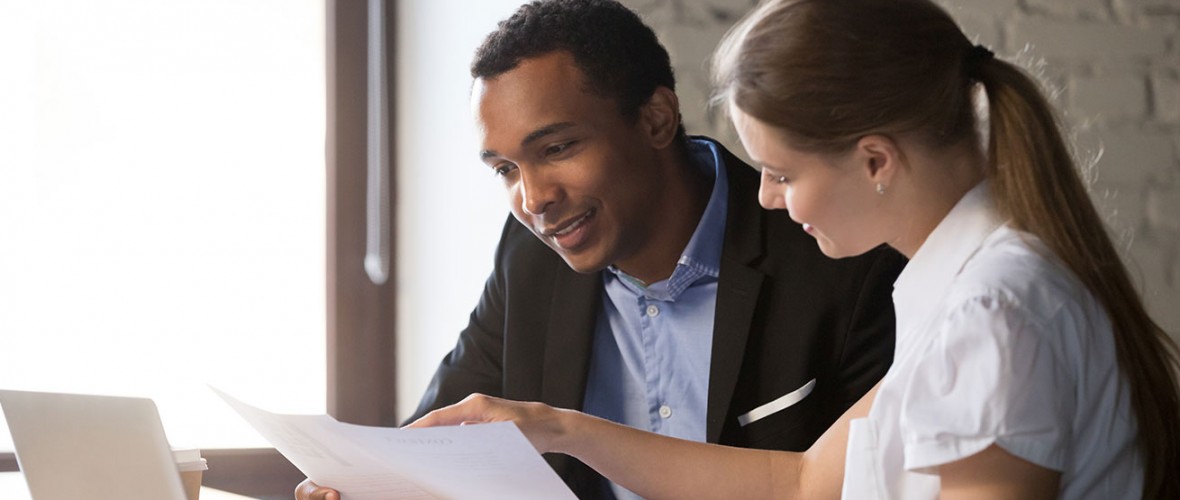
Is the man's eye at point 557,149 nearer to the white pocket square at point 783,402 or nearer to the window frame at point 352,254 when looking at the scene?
the white pocket square at point 783,402

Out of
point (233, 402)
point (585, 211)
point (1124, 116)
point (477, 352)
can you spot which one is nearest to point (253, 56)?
point (477, 352)

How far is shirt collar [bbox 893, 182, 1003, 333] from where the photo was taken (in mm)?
867

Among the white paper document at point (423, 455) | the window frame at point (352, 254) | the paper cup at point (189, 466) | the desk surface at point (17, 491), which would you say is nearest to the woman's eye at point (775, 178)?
the white paper document at point (423, 455)

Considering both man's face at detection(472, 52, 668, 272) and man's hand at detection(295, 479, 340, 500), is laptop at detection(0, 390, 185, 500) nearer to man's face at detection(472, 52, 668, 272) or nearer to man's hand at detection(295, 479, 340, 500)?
man's hand at detection(295, 479, 340, 500)

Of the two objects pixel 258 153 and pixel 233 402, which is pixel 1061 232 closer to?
pixel 233 402

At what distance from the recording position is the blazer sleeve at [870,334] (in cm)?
129

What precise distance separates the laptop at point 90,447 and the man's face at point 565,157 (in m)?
0.47

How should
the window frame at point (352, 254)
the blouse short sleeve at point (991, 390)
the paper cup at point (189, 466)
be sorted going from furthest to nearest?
1. the window frame at point (352, 254)
2. the paper cup at point (189, 466)
3. the blouse short sleeve at point (991, 390)

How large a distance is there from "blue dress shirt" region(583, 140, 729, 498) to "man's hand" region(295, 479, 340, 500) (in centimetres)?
41

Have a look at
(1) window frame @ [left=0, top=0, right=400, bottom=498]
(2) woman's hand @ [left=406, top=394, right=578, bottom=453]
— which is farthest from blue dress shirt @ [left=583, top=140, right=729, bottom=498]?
(1) window frame @ [left=0, top=0, right=400, bottom=498]

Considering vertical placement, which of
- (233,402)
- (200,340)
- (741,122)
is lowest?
(200,340)

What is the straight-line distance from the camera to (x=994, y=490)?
0.76 m

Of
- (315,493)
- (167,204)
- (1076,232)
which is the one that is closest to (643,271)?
(315,493)

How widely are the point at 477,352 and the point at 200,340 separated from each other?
0.59 metres
